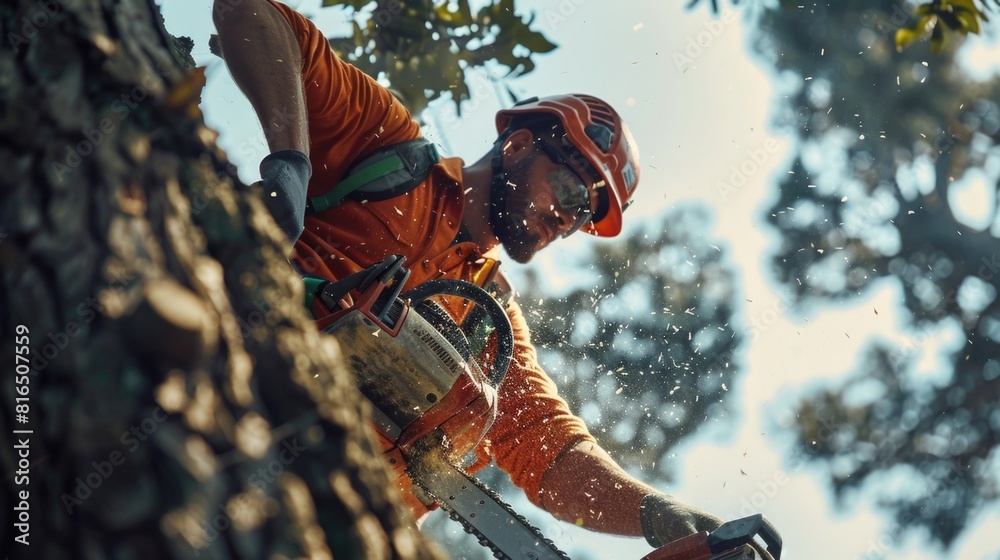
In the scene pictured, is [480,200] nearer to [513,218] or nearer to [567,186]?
[513,218]

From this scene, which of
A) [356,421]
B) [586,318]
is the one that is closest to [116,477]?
[356,421]

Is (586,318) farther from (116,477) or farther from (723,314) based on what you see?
(116,477)

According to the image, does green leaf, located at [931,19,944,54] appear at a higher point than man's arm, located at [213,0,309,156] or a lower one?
lower

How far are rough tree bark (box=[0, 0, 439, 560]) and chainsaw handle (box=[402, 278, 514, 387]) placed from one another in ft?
5.03

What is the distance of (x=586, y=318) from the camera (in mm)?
9242

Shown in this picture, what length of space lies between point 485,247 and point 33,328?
9.02ft

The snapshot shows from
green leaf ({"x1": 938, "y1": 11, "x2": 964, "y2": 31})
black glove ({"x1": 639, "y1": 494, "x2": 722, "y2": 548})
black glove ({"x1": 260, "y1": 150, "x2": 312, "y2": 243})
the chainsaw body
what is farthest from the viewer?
black glove ({"x1": 639, "y1": 494, "x2": 722, "y2": 548})

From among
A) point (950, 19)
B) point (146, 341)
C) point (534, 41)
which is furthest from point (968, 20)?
point (146, 341)

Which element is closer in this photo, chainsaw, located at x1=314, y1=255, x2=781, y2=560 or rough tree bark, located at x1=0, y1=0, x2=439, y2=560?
rough tree bark, located at x1=0, y1=0, x2=439, y2=560

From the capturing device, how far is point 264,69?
6.75 ft

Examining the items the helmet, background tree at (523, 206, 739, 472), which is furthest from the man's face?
background tree at (523, 206, 739, 472)

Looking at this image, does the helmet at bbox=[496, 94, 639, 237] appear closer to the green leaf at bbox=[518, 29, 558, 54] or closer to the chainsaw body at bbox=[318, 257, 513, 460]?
the green leaf at bbox=[518, 29, 558, 54]

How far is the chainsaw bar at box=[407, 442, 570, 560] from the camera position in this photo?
2297 mm

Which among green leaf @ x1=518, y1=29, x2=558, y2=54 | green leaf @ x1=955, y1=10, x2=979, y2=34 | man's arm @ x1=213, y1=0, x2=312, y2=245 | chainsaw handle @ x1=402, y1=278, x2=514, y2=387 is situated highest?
man's arm @ x1=213, y1=0, x2=312, y2=245
